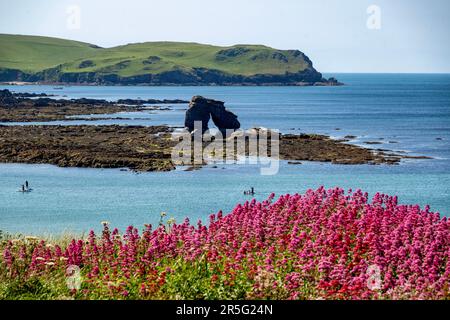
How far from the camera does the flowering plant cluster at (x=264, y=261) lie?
482 inches

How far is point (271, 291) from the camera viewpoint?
1220 centimetres

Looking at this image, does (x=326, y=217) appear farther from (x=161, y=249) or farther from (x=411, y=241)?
(x=161, y=249)

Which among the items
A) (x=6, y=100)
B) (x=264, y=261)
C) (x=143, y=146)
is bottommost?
(x=143, y=146)

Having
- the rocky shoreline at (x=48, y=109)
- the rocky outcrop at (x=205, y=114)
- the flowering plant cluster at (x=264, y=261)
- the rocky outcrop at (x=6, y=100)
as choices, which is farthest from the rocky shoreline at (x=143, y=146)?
the rocky outcrop at (x=6, y=100)

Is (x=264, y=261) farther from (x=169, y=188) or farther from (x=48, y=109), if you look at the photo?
(x=48, y=109)

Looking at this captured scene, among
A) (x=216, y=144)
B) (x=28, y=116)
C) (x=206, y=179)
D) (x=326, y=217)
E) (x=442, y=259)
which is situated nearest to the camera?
(x=442, y=259)

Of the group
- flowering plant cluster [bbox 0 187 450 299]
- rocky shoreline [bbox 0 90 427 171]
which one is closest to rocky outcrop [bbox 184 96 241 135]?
rocky shoreline [bbox 0 90 427 171]

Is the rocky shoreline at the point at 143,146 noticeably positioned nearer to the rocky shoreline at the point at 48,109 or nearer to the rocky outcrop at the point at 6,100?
the rocky shoreline at the point at 48,109

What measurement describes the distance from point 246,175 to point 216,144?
58.8 ft

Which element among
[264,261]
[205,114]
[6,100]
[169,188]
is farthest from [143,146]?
[6,100]

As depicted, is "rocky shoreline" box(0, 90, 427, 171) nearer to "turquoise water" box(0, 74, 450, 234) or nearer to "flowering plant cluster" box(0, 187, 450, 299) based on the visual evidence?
"turquoise water" box(0, 74, 450, 234)

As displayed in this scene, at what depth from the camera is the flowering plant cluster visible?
12250mm

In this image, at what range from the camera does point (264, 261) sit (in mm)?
13477
